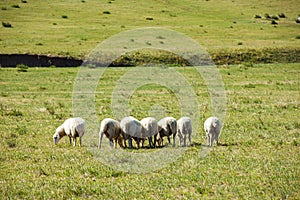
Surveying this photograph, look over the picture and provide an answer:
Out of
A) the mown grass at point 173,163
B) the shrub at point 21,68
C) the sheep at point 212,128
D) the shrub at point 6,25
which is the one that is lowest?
the mown grass at point 173,163

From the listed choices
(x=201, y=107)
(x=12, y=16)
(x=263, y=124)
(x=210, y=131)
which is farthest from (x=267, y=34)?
(x=210, y=131)

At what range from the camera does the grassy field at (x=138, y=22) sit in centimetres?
5600

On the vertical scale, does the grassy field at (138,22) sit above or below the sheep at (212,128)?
above

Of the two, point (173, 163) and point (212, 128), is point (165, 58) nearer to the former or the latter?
point (212, 128)

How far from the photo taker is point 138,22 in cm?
6750

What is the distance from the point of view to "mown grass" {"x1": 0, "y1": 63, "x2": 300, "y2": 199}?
1236 centimetres

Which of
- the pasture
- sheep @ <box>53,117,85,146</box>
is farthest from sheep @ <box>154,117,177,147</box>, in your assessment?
sheep @ <box>53,117,85,146</box>

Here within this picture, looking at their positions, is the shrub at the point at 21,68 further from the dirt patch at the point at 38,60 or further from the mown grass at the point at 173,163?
the mown grass at the point at 173,163

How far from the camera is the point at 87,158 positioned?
15820 mm

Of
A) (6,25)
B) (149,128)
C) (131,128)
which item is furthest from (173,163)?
(6,25)

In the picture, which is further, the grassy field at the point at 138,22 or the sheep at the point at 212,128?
the grassy field at the point at 138,22

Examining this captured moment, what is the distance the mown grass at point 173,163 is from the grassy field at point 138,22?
23.3m

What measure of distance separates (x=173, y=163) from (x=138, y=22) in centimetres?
5375

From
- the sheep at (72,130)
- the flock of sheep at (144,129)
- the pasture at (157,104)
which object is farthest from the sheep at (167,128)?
the sheep at (72,130)
